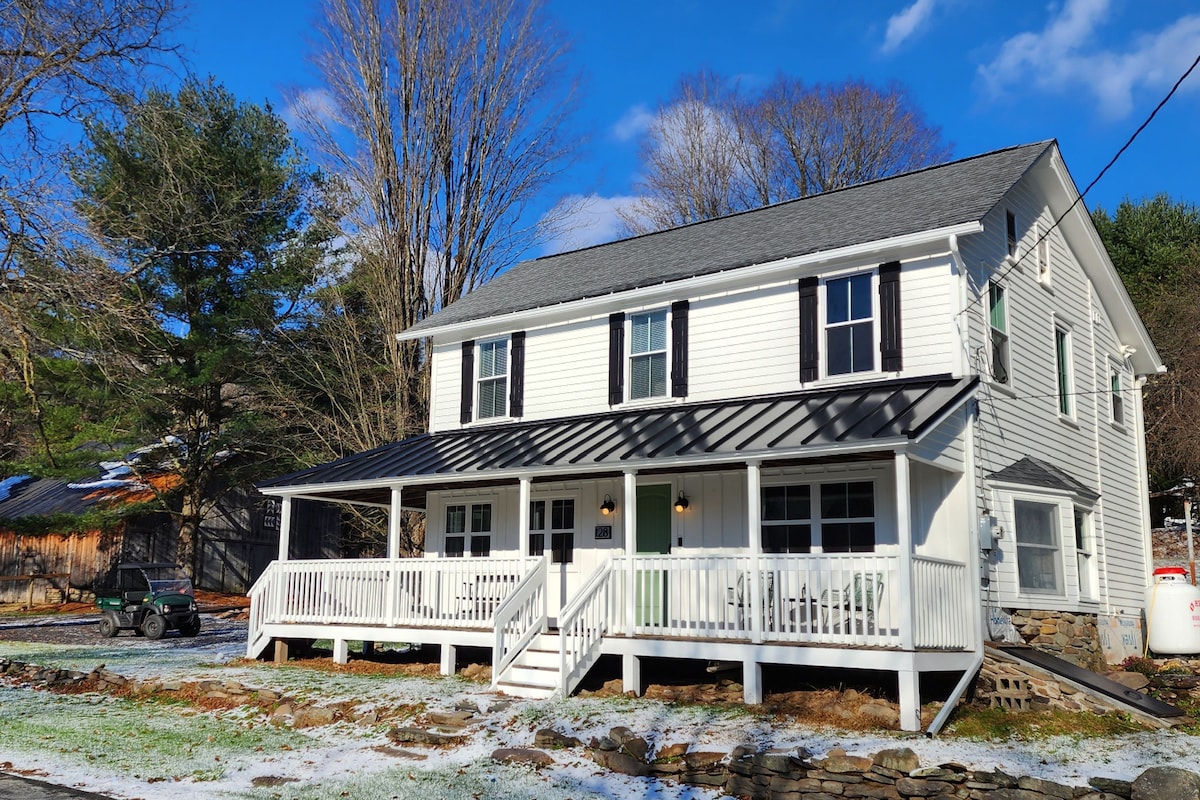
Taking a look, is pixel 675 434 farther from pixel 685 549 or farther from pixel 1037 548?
pixel 1037 548

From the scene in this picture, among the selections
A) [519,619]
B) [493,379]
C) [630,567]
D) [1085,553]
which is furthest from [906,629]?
[493,379]

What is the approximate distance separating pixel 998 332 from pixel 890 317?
1.76 meters

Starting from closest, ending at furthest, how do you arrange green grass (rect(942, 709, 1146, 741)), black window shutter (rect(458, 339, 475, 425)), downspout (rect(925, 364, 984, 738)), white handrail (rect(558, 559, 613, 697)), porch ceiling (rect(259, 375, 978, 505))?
green grass (rect(942, 709, 1146, 741)) < downspout (rect(925, 364, 984, 738)) < porch ceiling (rect(259, 375, 978, 505)) < white handrail (rect(558, 559, 613, 697)) < black window shutter (rect(458, 339, 475, 425))

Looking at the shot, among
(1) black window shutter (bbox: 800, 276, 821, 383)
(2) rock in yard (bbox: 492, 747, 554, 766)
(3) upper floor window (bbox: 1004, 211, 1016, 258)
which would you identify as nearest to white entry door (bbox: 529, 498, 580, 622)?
(1) black window shutter (bbox: 800, 276, 821, 383)

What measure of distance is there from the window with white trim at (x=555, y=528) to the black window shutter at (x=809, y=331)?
438cm

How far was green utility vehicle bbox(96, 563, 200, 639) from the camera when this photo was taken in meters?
20.1

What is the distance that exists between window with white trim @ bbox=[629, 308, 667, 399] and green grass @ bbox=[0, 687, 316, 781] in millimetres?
7579

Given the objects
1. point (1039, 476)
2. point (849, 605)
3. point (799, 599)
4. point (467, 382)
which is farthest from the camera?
point (467, 382)

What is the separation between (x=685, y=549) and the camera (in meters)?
14.5

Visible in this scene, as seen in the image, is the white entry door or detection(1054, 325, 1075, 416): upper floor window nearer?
the white entry door

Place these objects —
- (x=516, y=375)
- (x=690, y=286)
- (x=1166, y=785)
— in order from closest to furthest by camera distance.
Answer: (x=1166, y=785) < (x=690, y=286) < (x=516, y=375)

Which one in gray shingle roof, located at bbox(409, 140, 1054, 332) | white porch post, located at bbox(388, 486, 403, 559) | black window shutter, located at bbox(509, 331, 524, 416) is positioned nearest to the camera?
gray shingle roof, located at bbox(409, 140, 1054, 332)

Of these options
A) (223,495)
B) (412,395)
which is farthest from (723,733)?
(223,495)

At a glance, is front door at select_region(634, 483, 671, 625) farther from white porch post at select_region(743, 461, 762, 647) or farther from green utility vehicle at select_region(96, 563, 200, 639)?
green utility vehicle at select_region(96, 563, 200, 639)
